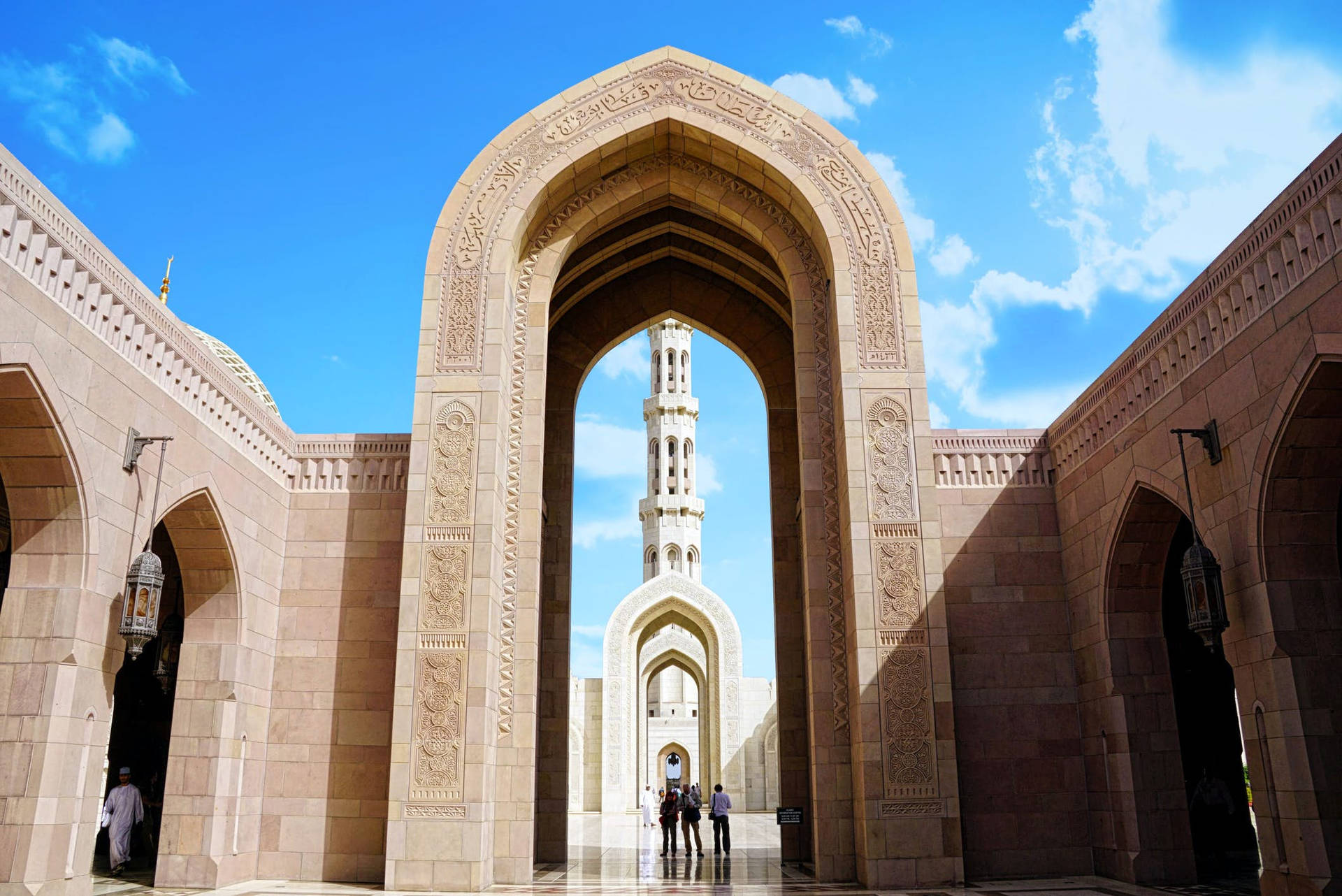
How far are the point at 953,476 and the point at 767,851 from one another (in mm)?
6969

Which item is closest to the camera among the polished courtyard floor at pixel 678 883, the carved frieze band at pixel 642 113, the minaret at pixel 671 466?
the polished courtyard floor at pixel 678 883

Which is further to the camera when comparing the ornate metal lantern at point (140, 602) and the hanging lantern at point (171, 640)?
the hanging lantern at point (171, 640)

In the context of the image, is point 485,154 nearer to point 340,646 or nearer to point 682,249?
point 682,249

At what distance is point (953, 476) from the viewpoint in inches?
487

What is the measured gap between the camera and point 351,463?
1256cm

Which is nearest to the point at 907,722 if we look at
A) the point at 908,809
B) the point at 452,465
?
the point at 908,809

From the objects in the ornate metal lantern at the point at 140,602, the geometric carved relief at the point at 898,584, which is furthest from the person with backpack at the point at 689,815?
the ornate metal lantern at the point at 140,602

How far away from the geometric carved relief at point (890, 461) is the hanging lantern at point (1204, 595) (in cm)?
332

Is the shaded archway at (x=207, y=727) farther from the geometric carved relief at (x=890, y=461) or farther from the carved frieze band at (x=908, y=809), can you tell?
the geometric carved relief at (x=890, y=461)

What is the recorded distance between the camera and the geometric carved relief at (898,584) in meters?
11.0

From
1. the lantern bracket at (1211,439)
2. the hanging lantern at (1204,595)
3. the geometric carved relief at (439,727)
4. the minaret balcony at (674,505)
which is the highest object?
the minaret balcony at (674,505)

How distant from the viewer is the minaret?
3938cm

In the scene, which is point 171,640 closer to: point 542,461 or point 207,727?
point 207,727

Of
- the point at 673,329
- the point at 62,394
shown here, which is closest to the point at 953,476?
the point at 62,394
